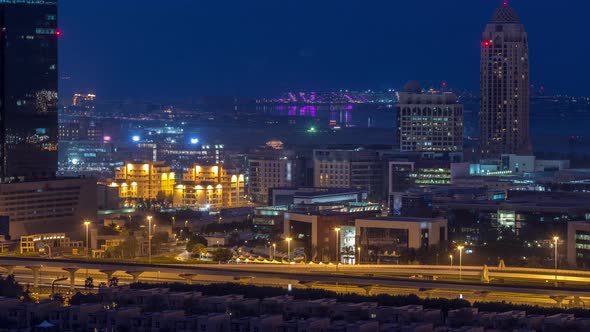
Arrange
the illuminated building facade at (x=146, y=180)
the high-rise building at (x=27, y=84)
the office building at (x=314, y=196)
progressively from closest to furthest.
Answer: the high-rise building at (x=27, y=84)
the office building at (x=314, y=196)
the illuminated building facade at (x=146, y=180)

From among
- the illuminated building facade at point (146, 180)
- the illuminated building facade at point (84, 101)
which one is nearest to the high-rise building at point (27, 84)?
the illuminated building facade at point (146, 180)

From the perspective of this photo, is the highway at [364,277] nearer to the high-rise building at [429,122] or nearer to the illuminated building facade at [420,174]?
the illuminated building facade at [420,174]

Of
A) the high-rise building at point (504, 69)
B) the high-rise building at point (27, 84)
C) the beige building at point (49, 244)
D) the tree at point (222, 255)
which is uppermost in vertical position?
the high-rise building at point (504, 69)

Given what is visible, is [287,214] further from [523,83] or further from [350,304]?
[523,83]

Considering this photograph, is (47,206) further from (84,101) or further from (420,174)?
(84,101)

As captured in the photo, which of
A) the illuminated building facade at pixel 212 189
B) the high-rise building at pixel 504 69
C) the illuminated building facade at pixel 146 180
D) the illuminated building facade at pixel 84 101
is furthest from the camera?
the illuminated building facade at pixel 84 101

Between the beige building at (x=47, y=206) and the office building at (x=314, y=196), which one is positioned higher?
the office building at (x=314, y=196)
